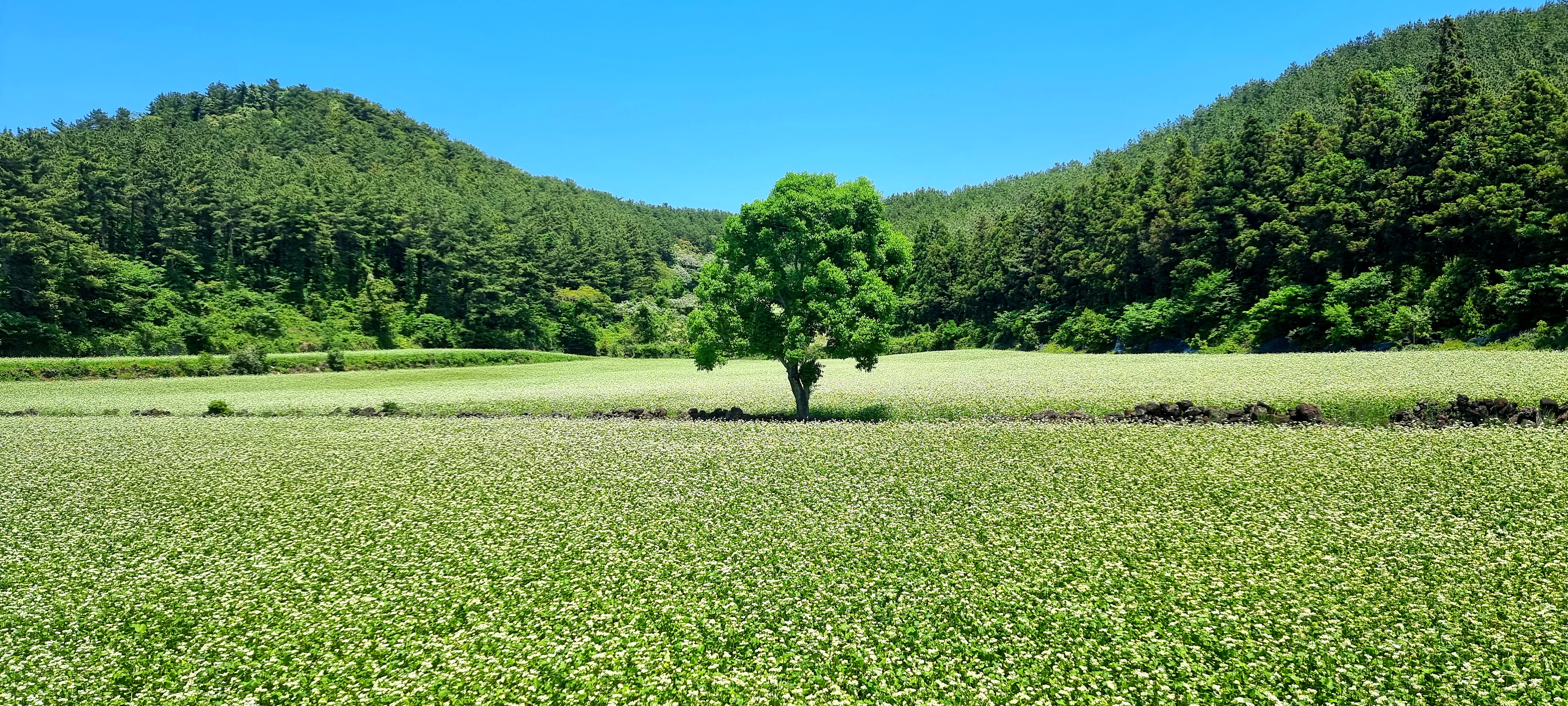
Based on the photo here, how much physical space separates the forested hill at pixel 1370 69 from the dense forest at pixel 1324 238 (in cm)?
452

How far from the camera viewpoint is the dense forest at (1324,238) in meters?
55.2

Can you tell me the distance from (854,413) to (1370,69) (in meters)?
144

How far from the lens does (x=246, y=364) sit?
62688 mm

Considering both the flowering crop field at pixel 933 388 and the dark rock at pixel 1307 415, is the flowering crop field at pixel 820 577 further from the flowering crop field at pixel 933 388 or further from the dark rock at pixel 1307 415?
the flowering crop field at pixel 933 388

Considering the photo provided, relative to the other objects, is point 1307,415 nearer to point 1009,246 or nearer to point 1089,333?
point 1089,333

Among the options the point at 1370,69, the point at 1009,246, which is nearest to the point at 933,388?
the point at 1009,246

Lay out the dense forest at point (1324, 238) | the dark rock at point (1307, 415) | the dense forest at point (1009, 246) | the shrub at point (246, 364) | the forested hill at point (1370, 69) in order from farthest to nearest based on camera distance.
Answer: the forested hill at point (1370, 69)
the shrub at point (246, 364)
the dense forest at point (1009, 246)
the dense forest at point (1324, 238)
the dark rock at point (1307, 415)

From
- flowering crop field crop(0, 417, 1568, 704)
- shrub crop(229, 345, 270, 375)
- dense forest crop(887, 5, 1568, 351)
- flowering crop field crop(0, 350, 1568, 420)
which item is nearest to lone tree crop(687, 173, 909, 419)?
flowering crop field crop(0, 350, 1568, 420)

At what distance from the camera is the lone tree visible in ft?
96.4

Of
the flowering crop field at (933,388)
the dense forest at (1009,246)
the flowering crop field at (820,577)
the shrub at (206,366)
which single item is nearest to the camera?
the flowering crop field at (820,577)

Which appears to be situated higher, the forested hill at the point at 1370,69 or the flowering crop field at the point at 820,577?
the forested hill at the point at 1370,69

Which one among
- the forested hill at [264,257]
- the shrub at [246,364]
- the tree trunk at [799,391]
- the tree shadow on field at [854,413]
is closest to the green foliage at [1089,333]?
the tree shadow on field at [854,413]

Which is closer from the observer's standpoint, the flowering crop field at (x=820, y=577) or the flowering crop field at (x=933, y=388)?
the flowering crop field at (x=820, y=577)

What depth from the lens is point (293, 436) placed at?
90.1ft
